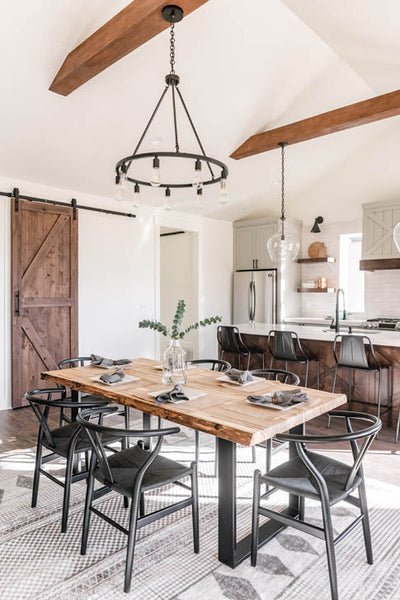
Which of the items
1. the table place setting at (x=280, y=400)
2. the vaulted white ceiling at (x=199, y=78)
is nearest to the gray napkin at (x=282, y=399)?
the table place setting at (x=280, y=400)

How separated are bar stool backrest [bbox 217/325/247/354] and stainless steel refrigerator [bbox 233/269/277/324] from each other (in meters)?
1.85

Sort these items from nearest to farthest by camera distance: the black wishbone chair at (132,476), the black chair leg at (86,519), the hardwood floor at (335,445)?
the black wishbone chair at (132,476) → the black chair leg at (86,519) → the hardwood floor at (335,445)

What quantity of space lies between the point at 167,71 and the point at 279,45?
1.14m

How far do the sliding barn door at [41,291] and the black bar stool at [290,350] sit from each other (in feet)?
8.11

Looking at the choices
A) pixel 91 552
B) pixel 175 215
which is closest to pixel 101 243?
pixel 175 215

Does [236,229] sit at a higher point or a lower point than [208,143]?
lower

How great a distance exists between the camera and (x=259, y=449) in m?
3.53

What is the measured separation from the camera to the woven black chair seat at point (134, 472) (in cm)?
198

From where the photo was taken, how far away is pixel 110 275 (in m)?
5.77

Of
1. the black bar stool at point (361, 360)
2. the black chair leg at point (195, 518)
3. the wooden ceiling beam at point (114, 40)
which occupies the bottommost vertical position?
the black chair leg at point (195, 518)

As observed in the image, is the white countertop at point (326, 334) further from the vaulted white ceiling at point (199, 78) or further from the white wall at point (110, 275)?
the vaulted white ceiling at point (199, 78)

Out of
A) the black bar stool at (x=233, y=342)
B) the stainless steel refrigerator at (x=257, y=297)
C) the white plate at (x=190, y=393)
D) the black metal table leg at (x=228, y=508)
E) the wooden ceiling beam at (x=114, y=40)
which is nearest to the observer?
the black metal table leg at (x=228, y=508)

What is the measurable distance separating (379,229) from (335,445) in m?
3.90

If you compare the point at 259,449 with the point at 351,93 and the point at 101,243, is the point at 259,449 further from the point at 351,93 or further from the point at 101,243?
the point at 351,93
